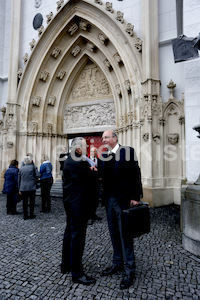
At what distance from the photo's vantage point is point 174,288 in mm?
2137

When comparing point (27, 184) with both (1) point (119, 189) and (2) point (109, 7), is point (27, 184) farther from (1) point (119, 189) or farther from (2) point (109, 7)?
(2) point (109, 7)

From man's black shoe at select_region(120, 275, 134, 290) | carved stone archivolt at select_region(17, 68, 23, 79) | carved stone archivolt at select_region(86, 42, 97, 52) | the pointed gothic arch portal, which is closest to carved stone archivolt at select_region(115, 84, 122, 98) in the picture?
the pointed gothic arch portal

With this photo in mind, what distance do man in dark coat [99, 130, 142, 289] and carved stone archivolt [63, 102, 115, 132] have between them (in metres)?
6.56

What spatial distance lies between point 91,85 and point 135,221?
835 centimetres

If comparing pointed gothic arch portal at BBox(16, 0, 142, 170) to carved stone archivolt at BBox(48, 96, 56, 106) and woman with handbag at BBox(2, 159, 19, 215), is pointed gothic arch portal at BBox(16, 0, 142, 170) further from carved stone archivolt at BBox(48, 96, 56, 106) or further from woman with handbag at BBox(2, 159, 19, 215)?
woman with handbag at BBox(2, 159, 19, 215)

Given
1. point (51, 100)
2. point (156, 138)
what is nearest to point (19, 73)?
point (51, 100)

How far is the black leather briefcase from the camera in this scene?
2107 mm

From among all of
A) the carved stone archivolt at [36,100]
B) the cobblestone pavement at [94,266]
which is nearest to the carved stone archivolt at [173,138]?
the cobblestone pavement at [94,266]

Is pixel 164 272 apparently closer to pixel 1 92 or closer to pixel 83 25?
pixel 83 25

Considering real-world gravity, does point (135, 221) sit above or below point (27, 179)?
below

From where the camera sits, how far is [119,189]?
236 cm

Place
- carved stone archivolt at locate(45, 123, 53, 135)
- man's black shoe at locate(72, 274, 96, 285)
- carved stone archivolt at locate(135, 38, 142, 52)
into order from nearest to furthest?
man's black shoe at locate(72, 274, 96, 285), carved stone archivolt at locate(135, 38, 142, 52), carved stone archivolt at locate(45, 123, 53, 135)

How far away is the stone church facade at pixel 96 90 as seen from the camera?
6539 mm

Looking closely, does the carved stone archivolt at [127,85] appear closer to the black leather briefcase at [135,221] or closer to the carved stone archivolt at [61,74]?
the carved stone archivolt at [61,74]
